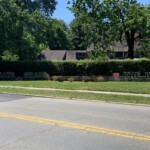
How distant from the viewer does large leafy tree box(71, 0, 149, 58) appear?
38.6 m

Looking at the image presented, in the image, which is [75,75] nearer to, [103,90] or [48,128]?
[103,90]

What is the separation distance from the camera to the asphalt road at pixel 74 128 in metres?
8.14

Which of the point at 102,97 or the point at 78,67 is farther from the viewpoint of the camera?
the point at 78,67

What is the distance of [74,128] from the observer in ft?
32.9

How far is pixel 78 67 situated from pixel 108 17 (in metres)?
6.60

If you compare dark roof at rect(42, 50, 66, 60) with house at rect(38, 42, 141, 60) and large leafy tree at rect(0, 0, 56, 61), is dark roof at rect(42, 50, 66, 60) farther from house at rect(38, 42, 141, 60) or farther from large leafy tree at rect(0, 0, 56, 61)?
large leafy tree at rect(0, 0, 56, 61)

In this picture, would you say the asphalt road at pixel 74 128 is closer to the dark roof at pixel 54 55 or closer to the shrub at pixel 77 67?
the shrub at pixel 77 67

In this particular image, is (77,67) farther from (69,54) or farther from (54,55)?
(69,54)

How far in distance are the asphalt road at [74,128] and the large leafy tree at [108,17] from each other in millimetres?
25309

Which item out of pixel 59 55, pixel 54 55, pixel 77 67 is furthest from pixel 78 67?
pixel 59 55

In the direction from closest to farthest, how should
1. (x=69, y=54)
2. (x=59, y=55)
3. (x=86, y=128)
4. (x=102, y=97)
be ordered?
(x=86, y=128) < (x=102, y=97) < (x=59, y=55) < (x=69, y=54)

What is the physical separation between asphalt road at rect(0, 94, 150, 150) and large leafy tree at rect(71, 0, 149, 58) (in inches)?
996

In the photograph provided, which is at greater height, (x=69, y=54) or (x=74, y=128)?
(x=69, y=54)

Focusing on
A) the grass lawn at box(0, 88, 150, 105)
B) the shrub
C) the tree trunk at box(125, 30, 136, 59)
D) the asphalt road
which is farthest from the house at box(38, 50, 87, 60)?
the asphalt road
